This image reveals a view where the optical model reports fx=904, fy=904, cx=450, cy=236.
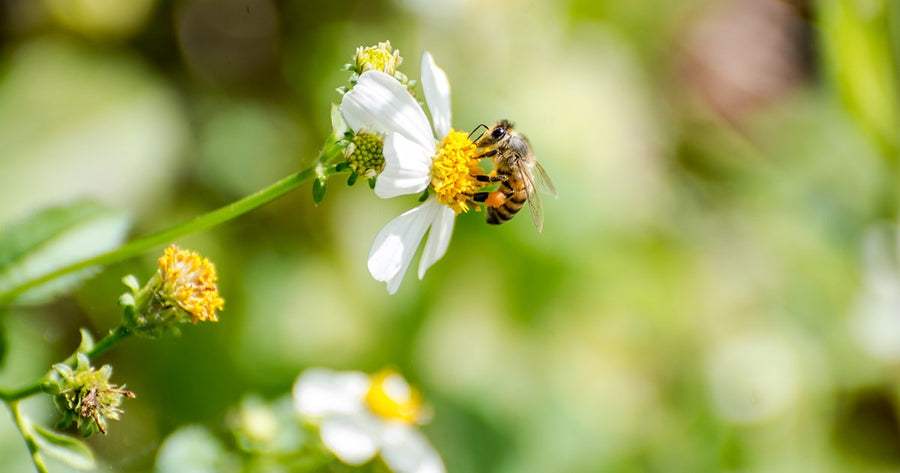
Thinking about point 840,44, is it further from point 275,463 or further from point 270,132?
point 275,463

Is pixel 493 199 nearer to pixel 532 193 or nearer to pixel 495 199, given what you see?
pixel 495 199

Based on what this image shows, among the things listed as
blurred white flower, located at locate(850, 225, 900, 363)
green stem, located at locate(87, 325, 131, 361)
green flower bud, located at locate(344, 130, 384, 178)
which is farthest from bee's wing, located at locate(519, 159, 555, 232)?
blurred white flower, located at locate(850, 225, 900, 363)

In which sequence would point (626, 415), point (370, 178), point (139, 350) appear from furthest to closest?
point (626, 415)
point (139, 350)
point (370, 178)

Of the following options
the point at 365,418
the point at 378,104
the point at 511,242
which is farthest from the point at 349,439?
the point at 511,242

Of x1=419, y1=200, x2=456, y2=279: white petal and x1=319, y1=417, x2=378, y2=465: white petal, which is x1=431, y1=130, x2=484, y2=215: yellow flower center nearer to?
x1=419, y1=200, x2=456, y2=279: white petal

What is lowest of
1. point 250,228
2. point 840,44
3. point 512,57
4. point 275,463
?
point 275,463

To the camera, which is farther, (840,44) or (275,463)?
(840,44)

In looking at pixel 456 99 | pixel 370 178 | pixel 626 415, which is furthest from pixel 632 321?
pixel 370 178
